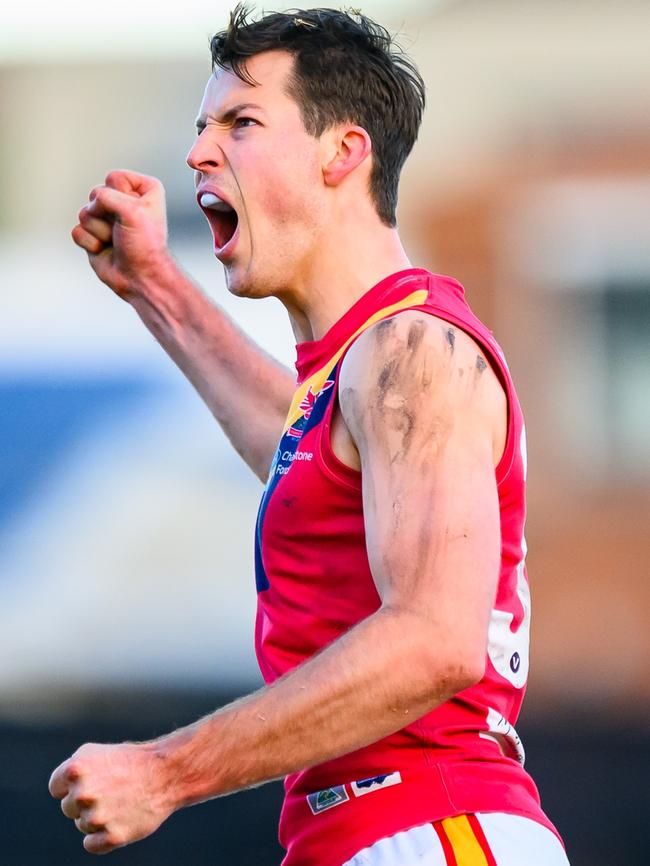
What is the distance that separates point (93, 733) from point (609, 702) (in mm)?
2445

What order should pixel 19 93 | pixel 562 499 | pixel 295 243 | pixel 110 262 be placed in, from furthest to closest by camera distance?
pixel 19 93, pixel 562 499, pixel 110 262, pixel 295 243

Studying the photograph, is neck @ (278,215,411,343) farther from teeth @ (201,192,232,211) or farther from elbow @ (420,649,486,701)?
elbow @ (420,649,486,701)

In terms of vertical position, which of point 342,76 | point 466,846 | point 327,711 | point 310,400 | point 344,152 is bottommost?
point 466,846

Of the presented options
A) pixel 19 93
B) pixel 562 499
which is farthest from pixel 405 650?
pixel 19 93

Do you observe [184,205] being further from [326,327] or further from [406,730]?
[406,730]

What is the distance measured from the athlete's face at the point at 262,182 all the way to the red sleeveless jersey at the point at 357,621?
0.81ft

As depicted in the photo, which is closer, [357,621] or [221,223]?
[357,621]

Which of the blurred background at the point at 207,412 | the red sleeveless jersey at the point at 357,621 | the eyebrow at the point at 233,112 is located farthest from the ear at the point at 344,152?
the blurred background at the point at 207,412

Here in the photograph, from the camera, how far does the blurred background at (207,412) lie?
6.00m

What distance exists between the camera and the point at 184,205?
6.71 m

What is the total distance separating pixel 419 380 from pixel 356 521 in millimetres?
269

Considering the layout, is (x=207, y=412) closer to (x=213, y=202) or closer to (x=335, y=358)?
(x=213, y=202)

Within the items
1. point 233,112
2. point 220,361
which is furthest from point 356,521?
point 220,361

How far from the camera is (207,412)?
6.24 metres
